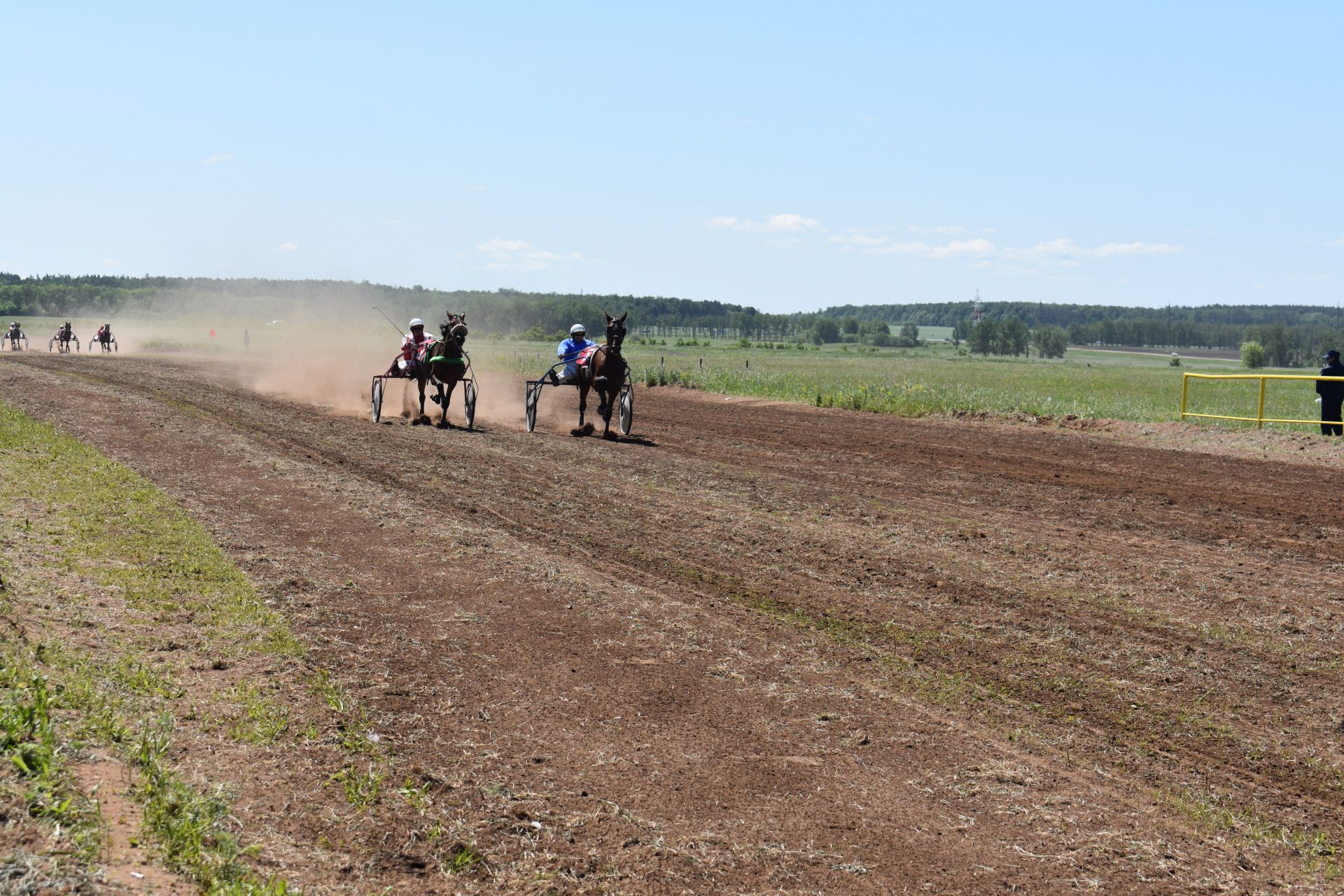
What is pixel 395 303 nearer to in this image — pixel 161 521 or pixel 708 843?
pixel 161 521

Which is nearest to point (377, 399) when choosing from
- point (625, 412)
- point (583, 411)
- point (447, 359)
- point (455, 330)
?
point (447, 359)

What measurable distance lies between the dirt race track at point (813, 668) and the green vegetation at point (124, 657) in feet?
0.98

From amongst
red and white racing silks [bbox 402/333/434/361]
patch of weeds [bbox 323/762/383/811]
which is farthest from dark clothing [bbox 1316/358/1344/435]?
patch of weeds [bbox 323/762/383/811]

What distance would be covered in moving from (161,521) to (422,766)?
6650 mm

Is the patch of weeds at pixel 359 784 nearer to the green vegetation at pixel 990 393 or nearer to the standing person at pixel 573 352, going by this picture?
the standing person at pixel 573 352

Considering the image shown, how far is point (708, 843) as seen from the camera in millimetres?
5078

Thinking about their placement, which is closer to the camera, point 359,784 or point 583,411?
point 359,784

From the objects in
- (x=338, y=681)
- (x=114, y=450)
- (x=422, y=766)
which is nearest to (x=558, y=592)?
(x=338, y=681)

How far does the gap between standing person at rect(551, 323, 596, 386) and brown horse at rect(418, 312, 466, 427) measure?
1859mm

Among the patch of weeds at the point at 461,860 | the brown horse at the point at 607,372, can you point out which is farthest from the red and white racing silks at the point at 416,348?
the patch of weeds at the point at 461,860

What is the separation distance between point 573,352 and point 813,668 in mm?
14985

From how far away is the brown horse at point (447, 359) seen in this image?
21453 millimetres

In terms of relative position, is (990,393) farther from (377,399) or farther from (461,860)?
(461,860)

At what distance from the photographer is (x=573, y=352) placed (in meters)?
21.9
